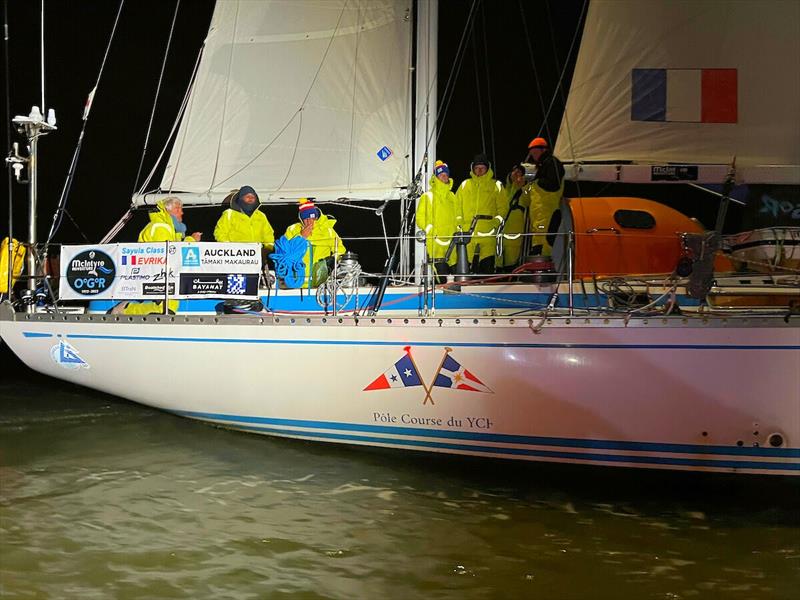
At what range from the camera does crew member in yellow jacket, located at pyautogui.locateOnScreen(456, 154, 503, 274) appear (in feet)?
28.1

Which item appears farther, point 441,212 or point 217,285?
point 441,212

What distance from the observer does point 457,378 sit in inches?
250

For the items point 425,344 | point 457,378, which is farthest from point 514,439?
point 425,344

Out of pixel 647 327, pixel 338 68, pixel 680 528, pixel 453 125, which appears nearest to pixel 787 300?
pixel 647 327

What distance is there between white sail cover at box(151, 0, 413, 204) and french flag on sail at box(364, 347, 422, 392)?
9.94ft

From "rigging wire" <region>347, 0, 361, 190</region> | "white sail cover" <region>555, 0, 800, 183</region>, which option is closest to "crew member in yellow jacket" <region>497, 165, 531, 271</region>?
"white sail cover" <region>555, 0, 800, 183</region>

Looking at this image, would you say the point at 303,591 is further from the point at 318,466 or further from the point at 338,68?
the point at 338,68

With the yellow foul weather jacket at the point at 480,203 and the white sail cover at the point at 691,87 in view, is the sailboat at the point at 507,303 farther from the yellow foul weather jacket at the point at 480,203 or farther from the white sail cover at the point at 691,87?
the yellow foul weather jacket at the point at 480,203

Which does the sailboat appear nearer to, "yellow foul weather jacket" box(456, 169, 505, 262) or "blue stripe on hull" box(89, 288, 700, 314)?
"blue stripe on hull" box(89, 288, 700, 314)

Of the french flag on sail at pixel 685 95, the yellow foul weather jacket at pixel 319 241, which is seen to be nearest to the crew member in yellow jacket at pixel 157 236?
the yellow foul weather jacket at pixel 319 241

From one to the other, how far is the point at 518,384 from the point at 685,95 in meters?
3.39

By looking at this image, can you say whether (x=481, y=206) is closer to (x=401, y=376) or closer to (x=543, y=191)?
(x=543, y=191)

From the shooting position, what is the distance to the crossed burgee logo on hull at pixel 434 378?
631 centimetres

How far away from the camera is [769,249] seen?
21.5ft
